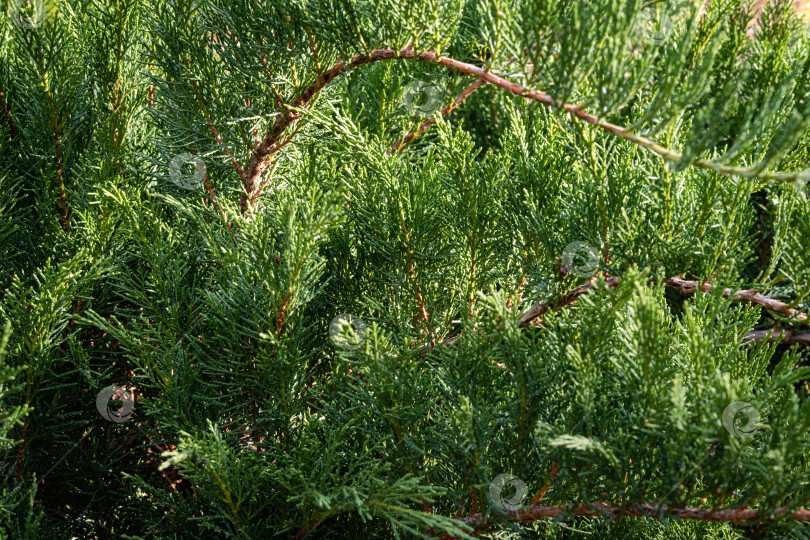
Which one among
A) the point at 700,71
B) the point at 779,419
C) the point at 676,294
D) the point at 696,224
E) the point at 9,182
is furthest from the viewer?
the point at 676,294

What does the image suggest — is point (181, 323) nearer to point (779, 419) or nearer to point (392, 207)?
point (392, 207)

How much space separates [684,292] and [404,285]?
0.50 meters

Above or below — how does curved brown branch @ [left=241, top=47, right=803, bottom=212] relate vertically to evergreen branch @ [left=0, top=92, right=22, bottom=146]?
above

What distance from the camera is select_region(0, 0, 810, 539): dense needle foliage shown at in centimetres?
85

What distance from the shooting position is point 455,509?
43.8 inches

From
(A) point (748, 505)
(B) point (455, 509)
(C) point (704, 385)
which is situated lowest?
(B) point (455, 509)

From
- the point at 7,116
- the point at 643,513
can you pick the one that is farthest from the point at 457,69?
the point at 7,116

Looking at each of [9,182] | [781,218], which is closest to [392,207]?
[781,218]

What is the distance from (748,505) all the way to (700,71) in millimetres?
561

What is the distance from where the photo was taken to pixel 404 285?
121cm

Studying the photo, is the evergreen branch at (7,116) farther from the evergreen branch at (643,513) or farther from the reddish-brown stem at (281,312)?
the evergreen branch at (643,513)

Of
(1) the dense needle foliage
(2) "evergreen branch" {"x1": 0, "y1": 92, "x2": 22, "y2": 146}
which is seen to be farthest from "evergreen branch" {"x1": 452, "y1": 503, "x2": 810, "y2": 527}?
(2) "evergreen branch" {"x1": 0, "y1": 92, "x2": 22, "y2": 146}

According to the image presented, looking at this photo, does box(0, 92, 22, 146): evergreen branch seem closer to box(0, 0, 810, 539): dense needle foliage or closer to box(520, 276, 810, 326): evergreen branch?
box(0, 0, 810, 539): dense needle foliage

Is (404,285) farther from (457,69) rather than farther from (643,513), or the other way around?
(643,513)
